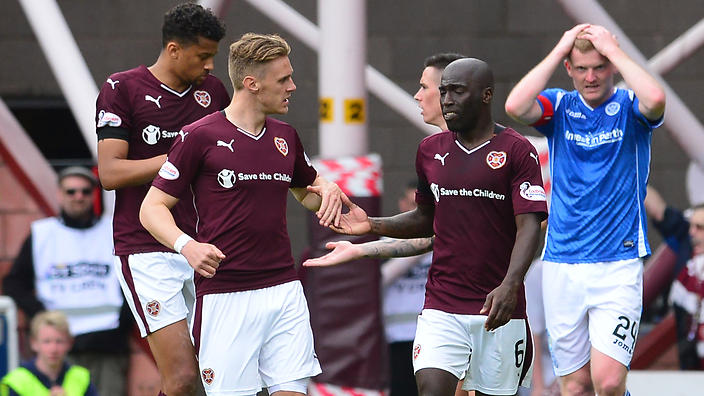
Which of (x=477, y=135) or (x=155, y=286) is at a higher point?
(x=477, y=135)

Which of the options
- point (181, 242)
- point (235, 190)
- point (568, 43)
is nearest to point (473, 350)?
point (235, 190)

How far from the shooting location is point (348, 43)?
8148 millimetres

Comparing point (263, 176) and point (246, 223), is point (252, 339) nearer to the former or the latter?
point (246, 223)

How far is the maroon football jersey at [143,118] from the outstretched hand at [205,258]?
932 millimetres

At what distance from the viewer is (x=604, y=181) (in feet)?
20.6

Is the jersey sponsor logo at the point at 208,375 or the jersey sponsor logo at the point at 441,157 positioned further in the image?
the jersey sponsor logo at the point at 441,157

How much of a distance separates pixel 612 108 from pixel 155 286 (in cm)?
221

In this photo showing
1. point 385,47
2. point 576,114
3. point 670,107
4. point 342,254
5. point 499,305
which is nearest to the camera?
point 499,305

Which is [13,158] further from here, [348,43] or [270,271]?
[270,271]

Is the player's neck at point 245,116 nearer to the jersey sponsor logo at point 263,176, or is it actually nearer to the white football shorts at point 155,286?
the jersey sponsor logo at point 263,176

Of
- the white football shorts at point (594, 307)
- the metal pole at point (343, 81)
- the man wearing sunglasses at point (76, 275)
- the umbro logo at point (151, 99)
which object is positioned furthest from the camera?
the man wearing sunglasses at point (76, 275)

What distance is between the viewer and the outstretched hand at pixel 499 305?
5320mm

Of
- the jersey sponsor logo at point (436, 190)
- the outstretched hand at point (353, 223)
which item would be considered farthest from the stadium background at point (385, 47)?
the jersey sponsor logo at point (436, 190)

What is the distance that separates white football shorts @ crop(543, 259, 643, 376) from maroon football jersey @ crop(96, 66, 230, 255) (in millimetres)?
1730
